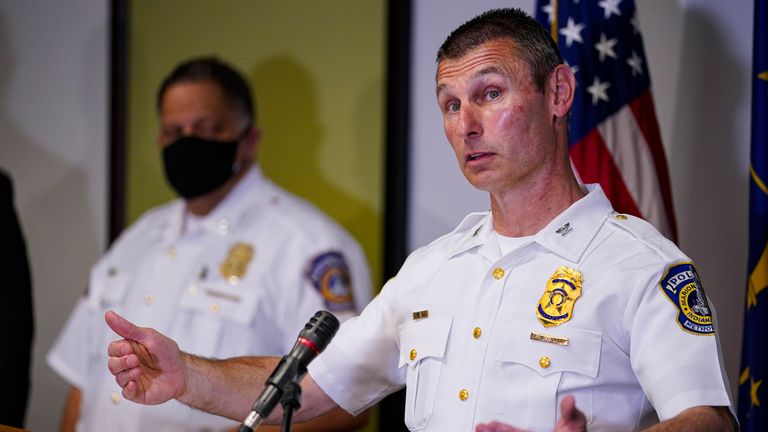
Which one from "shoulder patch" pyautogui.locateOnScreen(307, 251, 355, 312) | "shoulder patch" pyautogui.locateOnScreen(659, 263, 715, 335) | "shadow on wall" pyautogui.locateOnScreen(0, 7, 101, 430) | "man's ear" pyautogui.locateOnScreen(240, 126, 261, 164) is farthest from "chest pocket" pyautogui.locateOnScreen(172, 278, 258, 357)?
"shoulder patch" pyautogui.locateOnScreen(659, 263, 715, 335)

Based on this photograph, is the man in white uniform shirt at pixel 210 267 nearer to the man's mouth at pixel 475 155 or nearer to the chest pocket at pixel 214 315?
the chest pocket at pixel 214 315

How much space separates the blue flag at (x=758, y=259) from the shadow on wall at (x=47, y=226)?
2.66 metres

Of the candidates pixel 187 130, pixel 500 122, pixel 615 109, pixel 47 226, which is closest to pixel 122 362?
pixel 500 122

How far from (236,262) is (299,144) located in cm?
57

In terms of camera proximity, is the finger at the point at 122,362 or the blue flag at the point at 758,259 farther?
the blue flag at the point at 758,259

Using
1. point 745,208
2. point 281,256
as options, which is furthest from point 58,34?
point 745,208

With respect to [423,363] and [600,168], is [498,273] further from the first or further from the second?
[600,168]

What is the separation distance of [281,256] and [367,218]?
1.30 ft

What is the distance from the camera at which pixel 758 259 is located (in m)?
2.32

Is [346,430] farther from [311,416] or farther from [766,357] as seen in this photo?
[766,357]

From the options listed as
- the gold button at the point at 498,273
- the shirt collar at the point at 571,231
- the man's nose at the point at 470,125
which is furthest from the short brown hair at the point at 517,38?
the gold button at the point at 498,273

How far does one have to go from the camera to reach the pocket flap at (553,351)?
173cm

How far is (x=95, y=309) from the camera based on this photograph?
11.2ft

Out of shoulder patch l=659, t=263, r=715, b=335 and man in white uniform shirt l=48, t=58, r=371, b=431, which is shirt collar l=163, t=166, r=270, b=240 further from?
shoulder patch l=659, t=263, r=715, b=335
